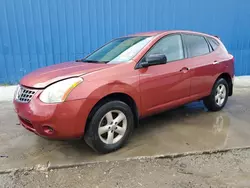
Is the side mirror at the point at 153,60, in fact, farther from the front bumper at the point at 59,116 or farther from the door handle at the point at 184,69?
the front bumper at the point at 59,116

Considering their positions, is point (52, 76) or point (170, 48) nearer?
point (52, 76)

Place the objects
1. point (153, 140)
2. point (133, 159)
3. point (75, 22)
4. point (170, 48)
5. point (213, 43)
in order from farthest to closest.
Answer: point (75, 22) → point (213, 43) → point (170, 48) → point (153, 140) → point (133, 159)

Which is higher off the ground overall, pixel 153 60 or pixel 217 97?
pixel 153 60

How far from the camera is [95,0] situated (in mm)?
6559

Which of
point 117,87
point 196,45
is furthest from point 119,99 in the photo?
point 196,45

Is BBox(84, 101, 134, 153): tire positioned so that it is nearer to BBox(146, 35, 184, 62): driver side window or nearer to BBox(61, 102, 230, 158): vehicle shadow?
BBox(61, 102, 230, 158): vehicle shadow

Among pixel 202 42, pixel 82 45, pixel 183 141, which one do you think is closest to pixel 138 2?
pixel 82 45

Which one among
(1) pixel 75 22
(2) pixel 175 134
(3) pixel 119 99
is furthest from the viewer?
(1) pixel 75 22

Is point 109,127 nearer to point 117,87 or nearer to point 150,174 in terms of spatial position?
point 117,87

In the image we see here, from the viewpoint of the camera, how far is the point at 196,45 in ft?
13.1

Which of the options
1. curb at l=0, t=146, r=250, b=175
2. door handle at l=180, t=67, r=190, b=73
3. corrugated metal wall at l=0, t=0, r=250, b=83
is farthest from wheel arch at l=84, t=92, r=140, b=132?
corrugated metal wall at l=0, t=0, r=250, b=83

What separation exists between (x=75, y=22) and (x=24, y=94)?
4455 mm

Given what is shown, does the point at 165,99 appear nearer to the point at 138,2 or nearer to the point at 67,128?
the point at 67,128

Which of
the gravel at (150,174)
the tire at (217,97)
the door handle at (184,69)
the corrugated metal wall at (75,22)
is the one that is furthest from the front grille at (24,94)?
the corrugated metal wall at (75,22)
